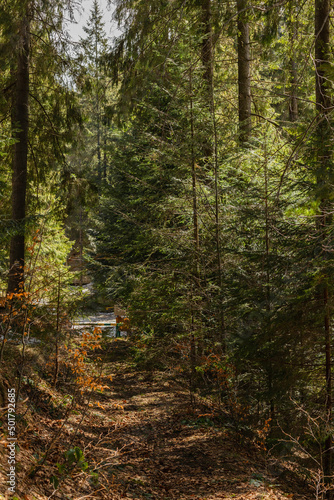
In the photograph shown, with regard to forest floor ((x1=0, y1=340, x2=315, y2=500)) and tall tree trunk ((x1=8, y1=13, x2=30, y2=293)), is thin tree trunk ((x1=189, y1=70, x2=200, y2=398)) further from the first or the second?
tall tree trunk ((x1=8, y1=13, x2=30, y2=293))

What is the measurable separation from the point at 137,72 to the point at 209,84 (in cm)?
151

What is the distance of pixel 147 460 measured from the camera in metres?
5.91

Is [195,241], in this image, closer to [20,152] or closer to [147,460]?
[147,460]

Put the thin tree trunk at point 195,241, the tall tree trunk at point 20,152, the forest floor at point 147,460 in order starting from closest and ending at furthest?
the forest floor at point 147,460 < the thin tree trunk at point 195,241 < the tall tree trunk at point 20,152

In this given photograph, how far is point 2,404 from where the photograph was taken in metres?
4.81

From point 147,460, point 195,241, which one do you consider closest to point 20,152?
point 195,241

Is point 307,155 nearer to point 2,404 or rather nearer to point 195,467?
point 195,467

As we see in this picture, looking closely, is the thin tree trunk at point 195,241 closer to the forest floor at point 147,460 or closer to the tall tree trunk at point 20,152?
the forest floor at point 147,460

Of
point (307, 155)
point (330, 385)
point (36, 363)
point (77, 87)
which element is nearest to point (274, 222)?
point (307, 155)

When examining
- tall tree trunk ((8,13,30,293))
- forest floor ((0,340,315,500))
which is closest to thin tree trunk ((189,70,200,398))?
forest floor ((0,340,315,500))

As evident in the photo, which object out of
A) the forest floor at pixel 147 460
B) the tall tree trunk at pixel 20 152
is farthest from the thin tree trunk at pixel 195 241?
the tall tree trunk at pixel 20 152

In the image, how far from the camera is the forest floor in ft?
13.7

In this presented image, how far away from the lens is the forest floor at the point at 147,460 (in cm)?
418

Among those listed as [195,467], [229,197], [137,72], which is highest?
[137,72]
